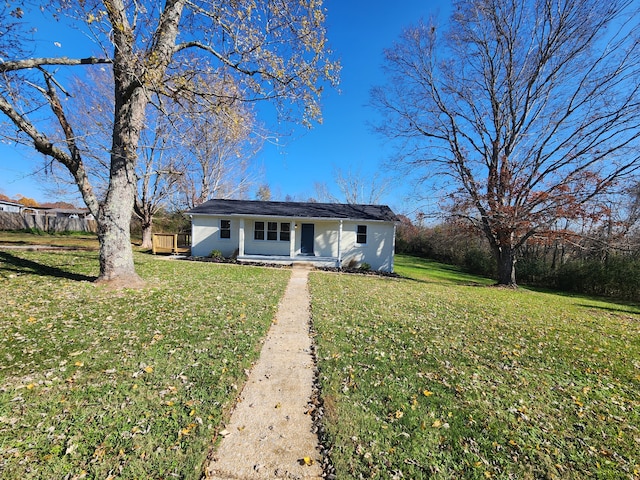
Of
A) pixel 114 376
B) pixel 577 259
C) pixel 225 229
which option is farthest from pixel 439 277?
pixel 114 376

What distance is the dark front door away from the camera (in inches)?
661

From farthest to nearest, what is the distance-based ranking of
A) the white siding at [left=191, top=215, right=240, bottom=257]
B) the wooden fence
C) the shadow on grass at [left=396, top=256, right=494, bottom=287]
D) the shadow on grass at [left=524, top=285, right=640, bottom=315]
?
1. the wooden fence
2. the white siding at [left=191, top=215, right=240, bottom=257]
3. the shadow on grass at [left=396, top=256, right=494, bottom=287]
4. the shadow on grass at [left=524, top=285, right=640, bottom=315]

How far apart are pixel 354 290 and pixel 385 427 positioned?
22.5 feet

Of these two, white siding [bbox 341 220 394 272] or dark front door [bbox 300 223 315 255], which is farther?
dark front door [bbox 300 223 315 255]

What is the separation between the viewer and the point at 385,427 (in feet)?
9.01

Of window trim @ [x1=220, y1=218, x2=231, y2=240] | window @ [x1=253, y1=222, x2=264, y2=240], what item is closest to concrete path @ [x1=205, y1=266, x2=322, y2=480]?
window @ [x1=253, y1=222, x2=264, y2=240]

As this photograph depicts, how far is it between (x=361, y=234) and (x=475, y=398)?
1338cm

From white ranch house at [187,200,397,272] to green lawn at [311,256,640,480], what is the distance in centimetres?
963

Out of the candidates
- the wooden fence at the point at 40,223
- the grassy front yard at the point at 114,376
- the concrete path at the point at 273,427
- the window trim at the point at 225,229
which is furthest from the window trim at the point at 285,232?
the wooden fence at the point at 40,223

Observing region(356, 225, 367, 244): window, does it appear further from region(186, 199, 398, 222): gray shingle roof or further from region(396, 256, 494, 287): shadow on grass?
region(396, 256, 494, 287): shadow on grass

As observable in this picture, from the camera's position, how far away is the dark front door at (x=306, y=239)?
55.1 ft

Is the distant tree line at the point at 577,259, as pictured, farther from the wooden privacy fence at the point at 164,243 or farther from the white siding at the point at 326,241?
the wooden privacy fence at the point at 164,243

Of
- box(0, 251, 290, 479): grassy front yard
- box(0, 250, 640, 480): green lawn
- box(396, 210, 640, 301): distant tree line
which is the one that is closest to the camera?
box(0, 251, 290, 479): grassy front yard

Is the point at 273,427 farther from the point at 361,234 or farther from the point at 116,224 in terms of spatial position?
the point at 361,234
